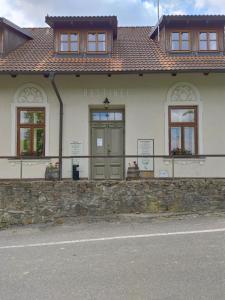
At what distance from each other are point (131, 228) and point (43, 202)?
3.06 meters

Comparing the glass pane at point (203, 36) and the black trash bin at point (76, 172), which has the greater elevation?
the glass pane at point (203, 36)

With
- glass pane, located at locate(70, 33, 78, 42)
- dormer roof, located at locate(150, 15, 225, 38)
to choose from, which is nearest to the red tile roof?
glass pane, located at locate(70, 33, 78, 42)

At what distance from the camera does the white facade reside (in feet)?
44.6

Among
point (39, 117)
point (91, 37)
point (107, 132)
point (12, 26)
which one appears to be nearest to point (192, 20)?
point (91, 37)

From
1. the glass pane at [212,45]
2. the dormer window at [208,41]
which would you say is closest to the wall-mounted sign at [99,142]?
the dormer window at [208,41]

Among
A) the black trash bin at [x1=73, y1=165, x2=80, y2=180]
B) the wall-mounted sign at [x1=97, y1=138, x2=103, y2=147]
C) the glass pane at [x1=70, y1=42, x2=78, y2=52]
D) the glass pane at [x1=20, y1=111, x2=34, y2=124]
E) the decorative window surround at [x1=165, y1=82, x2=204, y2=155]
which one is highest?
the glass pane at [x1=70, y1=42, x2=78, y2=52]

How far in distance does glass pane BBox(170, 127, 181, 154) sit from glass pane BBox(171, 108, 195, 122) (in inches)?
15.2

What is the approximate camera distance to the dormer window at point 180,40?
14.5 m

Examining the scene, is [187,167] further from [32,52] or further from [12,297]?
[12,297]

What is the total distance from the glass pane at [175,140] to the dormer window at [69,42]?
16.8 feet

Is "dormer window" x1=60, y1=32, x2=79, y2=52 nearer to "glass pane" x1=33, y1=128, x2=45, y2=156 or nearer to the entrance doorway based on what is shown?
the entrance doorway

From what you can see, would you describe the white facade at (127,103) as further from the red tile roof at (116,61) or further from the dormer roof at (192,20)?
the dormer roof at (192,20)

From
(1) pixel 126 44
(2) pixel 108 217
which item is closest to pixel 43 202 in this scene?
(2) pixel 108 217

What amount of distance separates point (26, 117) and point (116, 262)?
29.7ft
